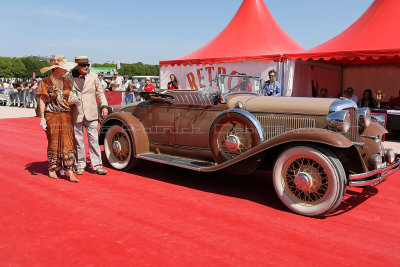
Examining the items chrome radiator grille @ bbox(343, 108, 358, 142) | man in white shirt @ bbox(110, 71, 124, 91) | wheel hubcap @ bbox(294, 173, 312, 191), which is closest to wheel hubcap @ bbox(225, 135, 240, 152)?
wheel hubcap @ bbox(294, 173, 312, 191)

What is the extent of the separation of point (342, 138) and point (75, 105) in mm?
3407

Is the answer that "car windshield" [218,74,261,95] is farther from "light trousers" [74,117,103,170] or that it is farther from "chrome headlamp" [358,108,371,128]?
"light trousers" [74,117,103,170]

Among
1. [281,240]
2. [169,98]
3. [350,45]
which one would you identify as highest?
[350,45]

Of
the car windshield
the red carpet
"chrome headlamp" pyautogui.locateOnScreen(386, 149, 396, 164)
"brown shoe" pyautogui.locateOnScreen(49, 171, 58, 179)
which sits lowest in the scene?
the red carpet

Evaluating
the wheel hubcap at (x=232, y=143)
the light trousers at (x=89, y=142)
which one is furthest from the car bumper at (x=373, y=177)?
the light trousers at (x=89, y=142)

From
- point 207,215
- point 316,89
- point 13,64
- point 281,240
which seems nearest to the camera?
point 281,240

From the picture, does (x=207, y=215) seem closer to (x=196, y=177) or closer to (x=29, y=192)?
(x=196, y=177)

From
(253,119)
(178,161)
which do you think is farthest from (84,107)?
(253,119)

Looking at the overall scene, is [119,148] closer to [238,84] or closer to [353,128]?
[238,84]

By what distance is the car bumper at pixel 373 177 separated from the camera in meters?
3.23

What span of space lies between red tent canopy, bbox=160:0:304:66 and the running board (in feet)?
22.4

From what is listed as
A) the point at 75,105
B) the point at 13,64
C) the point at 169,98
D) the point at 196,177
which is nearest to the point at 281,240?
the point at 196,177

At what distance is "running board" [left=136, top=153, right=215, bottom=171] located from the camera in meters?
4.17

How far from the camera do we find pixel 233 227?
10.00 ft
